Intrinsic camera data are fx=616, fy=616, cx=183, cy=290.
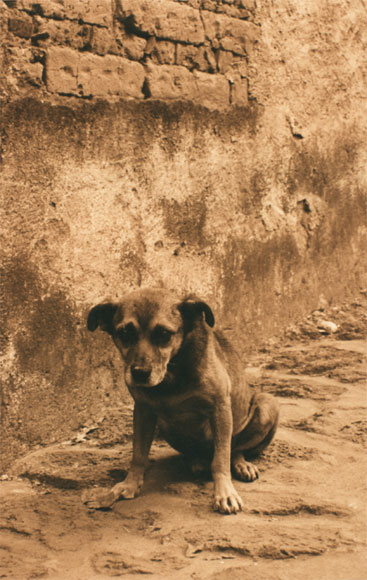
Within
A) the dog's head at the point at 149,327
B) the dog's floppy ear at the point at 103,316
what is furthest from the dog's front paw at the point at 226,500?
the dog's floppy ear at the point at 103,316

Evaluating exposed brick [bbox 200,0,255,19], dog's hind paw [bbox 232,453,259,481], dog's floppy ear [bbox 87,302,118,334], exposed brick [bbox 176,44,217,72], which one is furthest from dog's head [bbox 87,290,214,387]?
exposed brick [bbox 200,0,255,19]

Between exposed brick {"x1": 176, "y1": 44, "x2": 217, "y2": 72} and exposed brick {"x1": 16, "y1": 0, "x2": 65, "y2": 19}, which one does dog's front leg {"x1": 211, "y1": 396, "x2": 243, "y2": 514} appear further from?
exposed brick {"x1": 176, "y1": 44, "x2": 217, "y2": 72}

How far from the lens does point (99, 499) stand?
3139 millimetres

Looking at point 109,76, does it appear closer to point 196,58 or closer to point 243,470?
point 196,58

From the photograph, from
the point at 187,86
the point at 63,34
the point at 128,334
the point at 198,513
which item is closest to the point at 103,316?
the point at 128,334

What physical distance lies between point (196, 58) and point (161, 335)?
2660mm

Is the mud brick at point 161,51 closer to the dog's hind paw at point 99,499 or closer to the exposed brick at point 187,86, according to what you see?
the exposed brick at point 187,86

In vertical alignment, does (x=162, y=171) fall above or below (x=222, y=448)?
above

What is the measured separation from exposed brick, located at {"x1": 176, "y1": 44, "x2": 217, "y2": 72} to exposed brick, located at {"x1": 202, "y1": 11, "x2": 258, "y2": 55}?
0.11 m

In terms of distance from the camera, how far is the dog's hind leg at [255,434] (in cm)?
352

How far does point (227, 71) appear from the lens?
495 centimetres

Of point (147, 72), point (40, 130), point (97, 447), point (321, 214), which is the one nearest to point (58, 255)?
point (40, 130)

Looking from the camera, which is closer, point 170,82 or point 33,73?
point 33,73

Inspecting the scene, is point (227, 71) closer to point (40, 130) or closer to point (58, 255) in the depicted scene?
point (40, 130)
